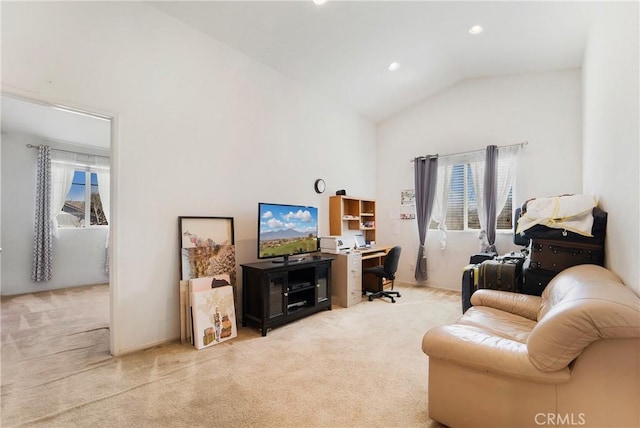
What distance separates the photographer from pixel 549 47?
12.3 ft

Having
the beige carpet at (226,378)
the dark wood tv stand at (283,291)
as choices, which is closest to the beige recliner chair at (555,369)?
the beige carpet at (226,378)

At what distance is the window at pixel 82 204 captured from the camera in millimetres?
5266

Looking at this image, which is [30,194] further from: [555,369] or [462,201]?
[462,201]

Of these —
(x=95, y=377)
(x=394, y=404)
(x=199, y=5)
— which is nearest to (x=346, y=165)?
(x=199, y=5)

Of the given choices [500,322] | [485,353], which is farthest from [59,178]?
[500,322]

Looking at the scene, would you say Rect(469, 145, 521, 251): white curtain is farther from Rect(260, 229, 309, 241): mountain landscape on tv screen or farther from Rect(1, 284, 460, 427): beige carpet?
Rect(260, 229, 309, 241): mountain landscape on tv screen

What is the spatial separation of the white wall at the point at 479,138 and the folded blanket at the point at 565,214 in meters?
2.29

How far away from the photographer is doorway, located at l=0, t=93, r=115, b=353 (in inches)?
173

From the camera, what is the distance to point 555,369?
1290mm

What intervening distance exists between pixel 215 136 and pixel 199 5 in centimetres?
126

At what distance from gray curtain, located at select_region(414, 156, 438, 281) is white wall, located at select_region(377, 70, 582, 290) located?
0.53 ft

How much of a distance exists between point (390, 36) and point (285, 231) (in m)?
2.78

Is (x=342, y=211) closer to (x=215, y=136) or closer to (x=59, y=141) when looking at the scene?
(x=215, y=136)

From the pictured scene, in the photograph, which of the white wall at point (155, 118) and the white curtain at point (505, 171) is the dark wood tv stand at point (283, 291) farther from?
the white curtain at point (505, 171)
